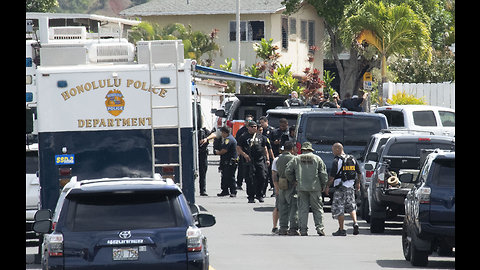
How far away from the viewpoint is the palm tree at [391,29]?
47.0 meters

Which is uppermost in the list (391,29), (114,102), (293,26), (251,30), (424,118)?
(293,26)

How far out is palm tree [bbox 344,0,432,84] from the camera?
154ft

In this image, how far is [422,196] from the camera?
15945mm

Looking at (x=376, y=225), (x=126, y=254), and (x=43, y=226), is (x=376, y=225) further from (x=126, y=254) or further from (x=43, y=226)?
(x=126, y=254)

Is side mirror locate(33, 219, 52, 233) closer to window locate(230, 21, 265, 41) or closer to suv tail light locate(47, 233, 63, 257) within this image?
suv tail light locate(47, 233, 63, 257)

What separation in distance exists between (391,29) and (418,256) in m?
31.7

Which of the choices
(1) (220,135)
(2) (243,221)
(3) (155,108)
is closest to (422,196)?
(3) (155,108)

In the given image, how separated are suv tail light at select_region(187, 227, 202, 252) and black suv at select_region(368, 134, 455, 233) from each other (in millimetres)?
10495

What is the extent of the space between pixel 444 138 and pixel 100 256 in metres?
12.1

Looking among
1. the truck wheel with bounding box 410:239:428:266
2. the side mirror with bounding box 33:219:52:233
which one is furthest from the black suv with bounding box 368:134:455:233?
the side mirror with bounding box 33:219:52:233

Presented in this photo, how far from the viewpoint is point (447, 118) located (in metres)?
32.4

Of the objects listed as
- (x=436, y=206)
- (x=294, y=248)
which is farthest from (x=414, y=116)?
(x=436, y=206)

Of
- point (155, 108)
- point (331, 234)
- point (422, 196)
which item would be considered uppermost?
point (155, 108)

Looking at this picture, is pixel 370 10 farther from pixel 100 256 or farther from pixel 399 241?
pixel 100 256
